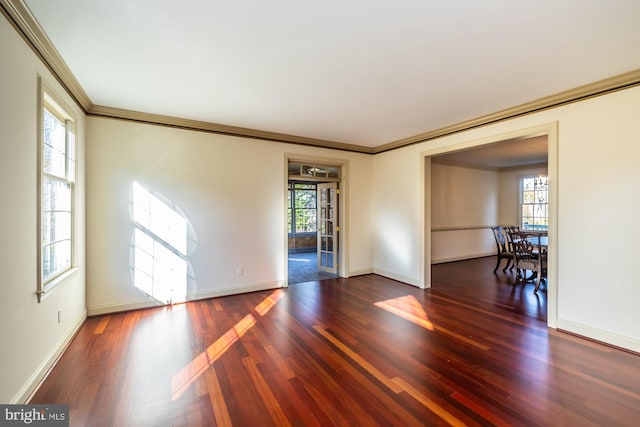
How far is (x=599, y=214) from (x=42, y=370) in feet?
17.5

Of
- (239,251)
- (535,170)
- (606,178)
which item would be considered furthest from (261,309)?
(535,170)

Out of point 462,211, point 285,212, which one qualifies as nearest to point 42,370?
point 285,212

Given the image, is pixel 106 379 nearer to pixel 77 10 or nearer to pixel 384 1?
pixel 77 10

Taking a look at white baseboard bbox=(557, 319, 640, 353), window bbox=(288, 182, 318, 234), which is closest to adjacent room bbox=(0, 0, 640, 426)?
white baseboard bbox=(557, 319, 640, 353)

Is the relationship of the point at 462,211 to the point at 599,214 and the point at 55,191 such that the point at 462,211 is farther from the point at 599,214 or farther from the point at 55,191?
the point at 55,191

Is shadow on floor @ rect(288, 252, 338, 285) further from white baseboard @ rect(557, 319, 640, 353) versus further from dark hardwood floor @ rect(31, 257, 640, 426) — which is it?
white baseboard @ rect(557, 319, 640, 353)

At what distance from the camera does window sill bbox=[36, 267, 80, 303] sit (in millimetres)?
2305

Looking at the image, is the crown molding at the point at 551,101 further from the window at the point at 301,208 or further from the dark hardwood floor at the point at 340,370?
the window at the point at 301,208

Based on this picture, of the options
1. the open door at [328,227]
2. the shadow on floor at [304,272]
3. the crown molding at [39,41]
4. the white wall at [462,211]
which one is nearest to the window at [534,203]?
the white wall at [462,211]

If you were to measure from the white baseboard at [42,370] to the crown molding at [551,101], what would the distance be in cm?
538

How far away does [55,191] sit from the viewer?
2.81 metres

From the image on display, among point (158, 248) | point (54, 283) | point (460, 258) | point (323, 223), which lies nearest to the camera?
point (54, 283)

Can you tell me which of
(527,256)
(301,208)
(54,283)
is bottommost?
(527,256)

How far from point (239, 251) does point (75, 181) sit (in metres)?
2.23
